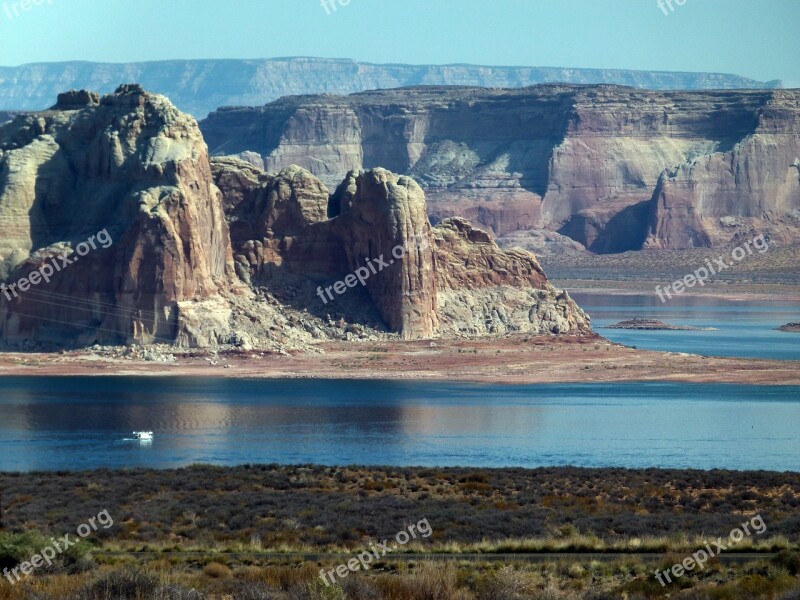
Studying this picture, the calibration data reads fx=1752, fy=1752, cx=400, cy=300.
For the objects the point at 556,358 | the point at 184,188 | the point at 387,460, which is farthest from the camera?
the point at 556,358

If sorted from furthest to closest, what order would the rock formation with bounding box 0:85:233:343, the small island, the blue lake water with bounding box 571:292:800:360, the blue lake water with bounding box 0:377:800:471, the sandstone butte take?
the small island → the blue lake water with bounding box 571:292:800:360 → the sandstone butte → the rock formation with bounding box 0:85:233:343 → the blue lake water with bounding box 0:377:800:471

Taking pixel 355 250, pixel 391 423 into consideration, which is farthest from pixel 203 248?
pixel 391 423

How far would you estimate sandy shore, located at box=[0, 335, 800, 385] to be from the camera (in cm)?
9369

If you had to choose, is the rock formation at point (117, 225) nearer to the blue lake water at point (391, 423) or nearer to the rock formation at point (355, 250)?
the rock formation at point (355, 250)

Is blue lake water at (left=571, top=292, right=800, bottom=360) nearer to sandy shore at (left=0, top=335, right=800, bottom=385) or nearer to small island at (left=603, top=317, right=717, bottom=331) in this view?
small island at (left=603, top=317, right=717, bottom=331)

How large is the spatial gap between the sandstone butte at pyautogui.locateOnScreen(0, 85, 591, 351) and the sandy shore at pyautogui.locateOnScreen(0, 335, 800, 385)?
2591mm

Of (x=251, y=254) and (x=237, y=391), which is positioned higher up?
(x=251, y=254)

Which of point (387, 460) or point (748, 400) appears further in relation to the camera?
point (748, 400)

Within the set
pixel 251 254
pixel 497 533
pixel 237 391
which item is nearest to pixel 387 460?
pixel 497 533

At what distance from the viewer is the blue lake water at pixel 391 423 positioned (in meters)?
61.7

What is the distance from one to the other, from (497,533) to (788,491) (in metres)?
12.9

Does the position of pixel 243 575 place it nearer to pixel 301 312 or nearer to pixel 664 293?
pixel 301 312

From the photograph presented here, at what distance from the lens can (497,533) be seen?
3919 centimetres

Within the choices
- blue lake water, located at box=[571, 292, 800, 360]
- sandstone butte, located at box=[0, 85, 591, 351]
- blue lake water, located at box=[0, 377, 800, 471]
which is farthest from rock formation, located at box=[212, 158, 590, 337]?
blue lake water, located at box=[571, 292, 800, 360]
